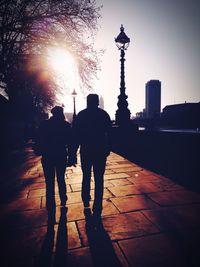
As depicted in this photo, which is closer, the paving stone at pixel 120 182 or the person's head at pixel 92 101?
the person's head at pixel 92 101

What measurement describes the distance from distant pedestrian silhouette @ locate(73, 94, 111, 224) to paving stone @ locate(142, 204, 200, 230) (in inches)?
34.9

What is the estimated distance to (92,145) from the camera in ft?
10.3

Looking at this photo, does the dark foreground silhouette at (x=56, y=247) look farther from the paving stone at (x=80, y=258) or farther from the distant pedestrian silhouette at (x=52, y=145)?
the distant pedestrian silhouette at (x=52, y=145)

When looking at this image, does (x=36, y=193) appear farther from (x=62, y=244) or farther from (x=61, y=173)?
(x=62, y=244)

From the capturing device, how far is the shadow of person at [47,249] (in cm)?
223

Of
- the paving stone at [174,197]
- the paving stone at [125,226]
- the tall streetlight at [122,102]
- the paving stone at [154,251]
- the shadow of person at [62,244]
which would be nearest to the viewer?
the paving stone at [154,251]

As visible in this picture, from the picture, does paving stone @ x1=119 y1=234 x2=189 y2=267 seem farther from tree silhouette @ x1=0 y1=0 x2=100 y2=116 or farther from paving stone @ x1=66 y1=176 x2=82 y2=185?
tree silhouette @ x1=0 y1=0 x2=100 y2=116

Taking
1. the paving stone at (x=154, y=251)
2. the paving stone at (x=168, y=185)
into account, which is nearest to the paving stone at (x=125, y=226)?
the paving stone at (x=154, y=251)

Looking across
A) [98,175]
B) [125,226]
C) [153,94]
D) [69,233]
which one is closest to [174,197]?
[125,226]

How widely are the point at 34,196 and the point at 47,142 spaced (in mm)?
1701

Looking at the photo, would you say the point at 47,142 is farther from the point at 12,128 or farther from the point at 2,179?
the point at 12,128

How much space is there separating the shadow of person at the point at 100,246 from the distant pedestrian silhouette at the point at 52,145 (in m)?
0.82

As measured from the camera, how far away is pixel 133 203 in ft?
12.3

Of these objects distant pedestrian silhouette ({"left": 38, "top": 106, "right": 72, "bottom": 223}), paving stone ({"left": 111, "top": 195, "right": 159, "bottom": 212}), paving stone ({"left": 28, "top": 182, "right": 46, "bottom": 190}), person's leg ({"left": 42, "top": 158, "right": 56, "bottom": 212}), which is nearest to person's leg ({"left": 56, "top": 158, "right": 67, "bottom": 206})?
distant pedestrian silhouette ({"left": 38, "top": 106, "right": 72, "bottom": 223})
